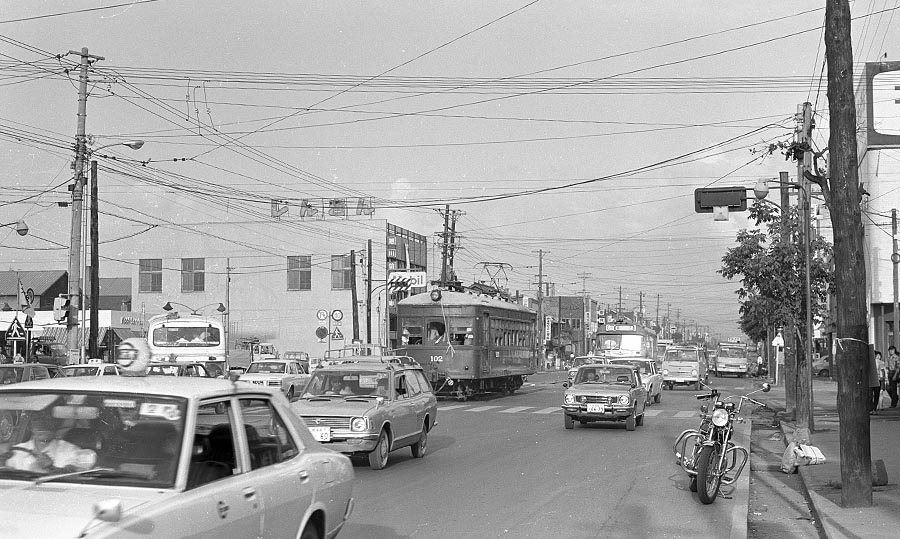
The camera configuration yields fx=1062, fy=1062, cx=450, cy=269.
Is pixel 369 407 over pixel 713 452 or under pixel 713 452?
over

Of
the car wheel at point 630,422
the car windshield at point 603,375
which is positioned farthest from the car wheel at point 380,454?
the car windshield at point 603,375

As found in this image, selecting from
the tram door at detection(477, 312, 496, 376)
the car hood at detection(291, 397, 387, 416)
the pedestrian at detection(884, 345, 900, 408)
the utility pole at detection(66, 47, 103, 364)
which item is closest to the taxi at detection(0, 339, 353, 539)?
the car hood at detection(291, 397, 387, 416)

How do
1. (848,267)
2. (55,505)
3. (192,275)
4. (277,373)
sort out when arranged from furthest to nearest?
1. (192,275)
2. (277,373)
3. (848,267)
4. (55,505)

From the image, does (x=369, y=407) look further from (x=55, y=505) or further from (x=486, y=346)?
(x=486, y=346)

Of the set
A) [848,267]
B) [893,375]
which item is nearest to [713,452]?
[848,267]

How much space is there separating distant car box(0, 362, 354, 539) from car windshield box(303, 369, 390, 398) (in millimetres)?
9510

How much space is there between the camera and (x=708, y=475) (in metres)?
12.5

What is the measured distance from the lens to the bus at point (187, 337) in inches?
1502

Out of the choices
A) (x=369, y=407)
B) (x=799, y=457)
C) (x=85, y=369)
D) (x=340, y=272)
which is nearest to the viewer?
(x=799, y=457)

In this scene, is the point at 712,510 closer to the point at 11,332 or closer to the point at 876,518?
the point at 876,518

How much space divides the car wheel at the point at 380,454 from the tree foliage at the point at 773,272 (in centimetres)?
1485

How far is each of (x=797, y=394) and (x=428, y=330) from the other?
1533 centimetres

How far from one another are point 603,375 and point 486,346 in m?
12.4

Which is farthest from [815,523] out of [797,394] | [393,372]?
[797,394]
